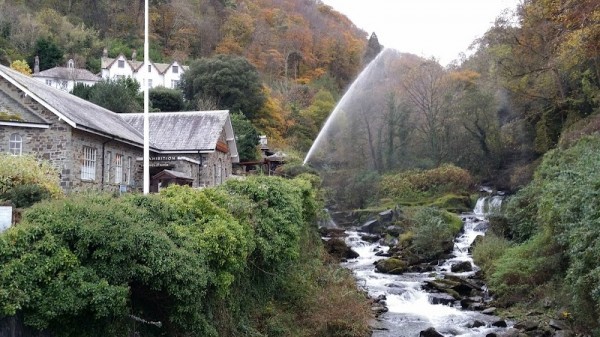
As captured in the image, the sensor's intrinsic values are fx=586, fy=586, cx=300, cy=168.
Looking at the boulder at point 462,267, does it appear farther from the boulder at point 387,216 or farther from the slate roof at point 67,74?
the slate roof at point 67,74

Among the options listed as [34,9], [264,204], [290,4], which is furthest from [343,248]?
[290,4]

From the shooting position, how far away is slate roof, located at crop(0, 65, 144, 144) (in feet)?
75.5

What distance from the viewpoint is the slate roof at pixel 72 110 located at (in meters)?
23.0

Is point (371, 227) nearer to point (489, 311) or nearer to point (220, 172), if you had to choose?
point (220, 172)

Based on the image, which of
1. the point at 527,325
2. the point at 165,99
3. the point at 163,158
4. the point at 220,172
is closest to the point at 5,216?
the point at 527,325

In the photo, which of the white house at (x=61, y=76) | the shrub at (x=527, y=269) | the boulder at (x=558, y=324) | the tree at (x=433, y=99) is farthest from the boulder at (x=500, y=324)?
the white house at (x=61, y=76)

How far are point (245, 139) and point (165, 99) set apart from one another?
13491mm

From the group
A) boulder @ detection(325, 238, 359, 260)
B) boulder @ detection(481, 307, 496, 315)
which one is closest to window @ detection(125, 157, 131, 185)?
boulder @ detection(325, 238, 359, 260)

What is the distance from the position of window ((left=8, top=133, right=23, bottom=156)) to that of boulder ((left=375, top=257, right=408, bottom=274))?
57.9 ft

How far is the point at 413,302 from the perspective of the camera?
2453 cm

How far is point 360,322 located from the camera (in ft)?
64.9

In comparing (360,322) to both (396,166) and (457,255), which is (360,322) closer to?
(457,255)

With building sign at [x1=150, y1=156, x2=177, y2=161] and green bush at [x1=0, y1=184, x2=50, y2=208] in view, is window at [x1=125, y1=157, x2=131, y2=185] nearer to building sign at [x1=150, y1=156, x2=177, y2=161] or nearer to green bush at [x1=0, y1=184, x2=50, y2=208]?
building sign at [x1=150, y1=156, x2=177, y2=161]

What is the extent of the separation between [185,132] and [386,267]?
44.8 ft
